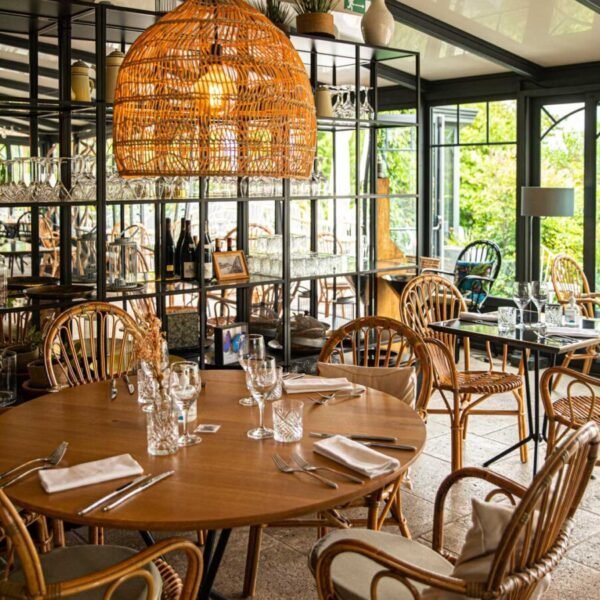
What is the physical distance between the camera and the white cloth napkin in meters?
2.94

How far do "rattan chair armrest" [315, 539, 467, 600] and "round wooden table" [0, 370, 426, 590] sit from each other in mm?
115

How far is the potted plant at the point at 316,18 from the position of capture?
4906mm

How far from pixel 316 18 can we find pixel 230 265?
1542 millimetres

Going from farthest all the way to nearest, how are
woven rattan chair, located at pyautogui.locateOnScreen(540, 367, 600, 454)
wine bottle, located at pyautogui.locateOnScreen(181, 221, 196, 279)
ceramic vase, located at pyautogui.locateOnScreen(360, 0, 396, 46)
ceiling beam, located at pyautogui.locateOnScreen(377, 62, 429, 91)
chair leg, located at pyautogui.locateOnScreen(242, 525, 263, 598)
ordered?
ceiling beam, located at pyautogui.locateOnScreen(377, 62, 429, 91) → ceramic vase, located at pyautogui.locateOnScreen(360, 0, 396, 46) → wine bottle, located at pyautogui.locateOnScreen(181, 221, 196, 279) → woven rattan chair, located at pyautogui.locateOnScreen(540, 367, 600, 454) → chair leg, located at pyautogui.locateOnScreen(242, 525, 263, 598)

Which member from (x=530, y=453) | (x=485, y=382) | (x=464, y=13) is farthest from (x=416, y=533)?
(x=464, y=13)

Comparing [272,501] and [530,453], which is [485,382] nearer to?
[530,453]

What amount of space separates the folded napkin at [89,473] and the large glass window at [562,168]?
551 centimetres

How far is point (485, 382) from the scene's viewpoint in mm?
4398

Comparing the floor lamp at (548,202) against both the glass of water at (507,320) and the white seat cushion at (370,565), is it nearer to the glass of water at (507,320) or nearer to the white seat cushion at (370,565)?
the glass of water at (507,320)

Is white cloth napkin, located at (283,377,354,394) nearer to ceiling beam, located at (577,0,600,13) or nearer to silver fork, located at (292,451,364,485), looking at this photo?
silver fork, located at (292,451,364,485)

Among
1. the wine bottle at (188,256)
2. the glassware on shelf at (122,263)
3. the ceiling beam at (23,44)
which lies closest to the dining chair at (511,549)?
the glassware on shelf at (122,263)

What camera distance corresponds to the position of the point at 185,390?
2.39 meters

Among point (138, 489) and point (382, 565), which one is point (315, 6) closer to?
point (138, 489)

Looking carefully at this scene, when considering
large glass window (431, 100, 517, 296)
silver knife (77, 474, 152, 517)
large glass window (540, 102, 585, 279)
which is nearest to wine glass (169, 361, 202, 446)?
silver knife (77, 474, 152, 517)
